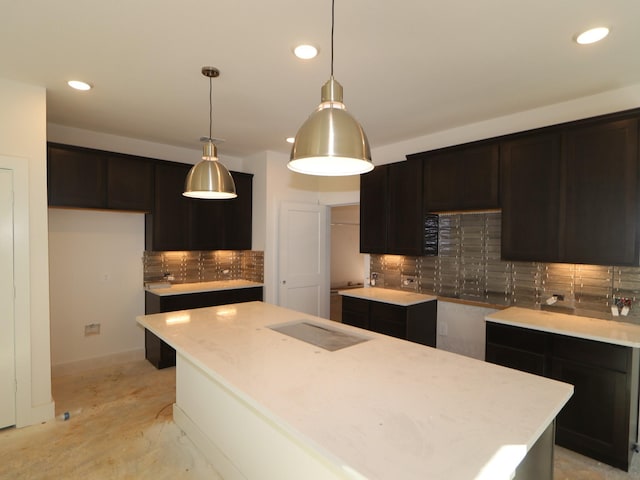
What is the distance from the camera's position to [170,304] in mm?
3885

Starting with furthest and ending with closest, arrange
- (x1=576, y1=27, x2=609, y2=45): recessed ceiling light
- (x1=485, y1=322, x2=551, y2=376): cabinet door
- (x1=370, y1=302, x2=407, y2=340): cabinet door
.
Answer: (x1=370, y1=302, x2=407, y2=340): cabinet door, (x1=485, y1=322, x2=551, y2=376): cabinet door, (x1=576, y1=27, x2=609, y2=45): recessed ceiling light

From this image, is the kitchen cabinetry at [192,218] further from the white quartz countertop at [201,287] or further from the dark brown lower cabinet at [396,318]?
the dark brown lower cabinet at [396,318]

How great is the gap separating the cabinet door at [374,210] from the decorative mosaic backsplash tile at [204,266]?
1.47 metres

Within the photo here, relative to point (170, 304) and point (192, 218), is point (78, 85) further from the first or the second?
point (170, 304)

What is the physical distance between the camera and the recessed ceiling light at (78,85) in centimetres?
259

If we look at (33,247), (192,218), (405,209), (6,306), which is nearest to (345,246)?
(405,209)

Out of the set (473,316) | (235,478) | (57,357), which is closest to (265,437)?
(235,478)

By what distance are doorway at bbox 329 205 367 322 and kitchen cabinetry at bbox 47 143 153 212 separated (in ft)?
14.0

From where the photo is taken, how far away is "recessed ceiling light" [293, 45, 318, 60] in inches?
81.6

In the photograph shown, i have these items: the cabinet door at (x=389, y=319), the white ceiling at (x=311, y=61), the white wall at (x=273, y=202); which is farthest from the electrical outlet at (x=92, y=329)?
the cabinet door at (x=389, y=319)

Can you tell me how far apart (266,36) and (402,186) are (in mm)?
2293

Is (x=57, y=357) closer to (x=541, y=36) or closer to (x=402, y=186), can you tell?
(x=402, y=186)

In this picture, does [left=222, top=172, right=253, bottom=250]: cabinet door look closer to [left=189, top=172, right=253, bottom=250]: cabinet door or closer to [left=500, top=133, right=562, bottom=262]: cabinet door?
[left=189, top=172, right=253, bottom=250]: cabinet door

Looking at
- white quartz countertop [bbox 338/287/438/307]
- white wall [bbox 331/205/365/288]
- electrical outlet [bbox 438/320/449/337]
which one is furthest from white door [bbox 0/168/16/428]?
white wall [bbox 331/205/365/288]
